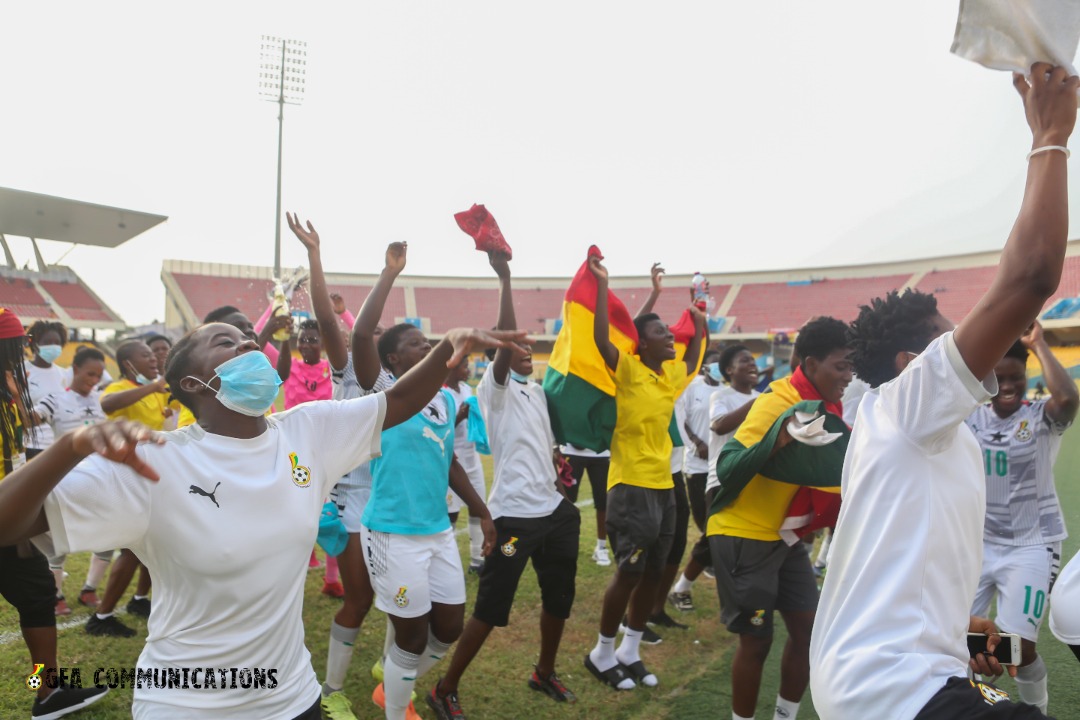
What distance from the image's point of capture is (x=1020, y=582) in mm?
3846

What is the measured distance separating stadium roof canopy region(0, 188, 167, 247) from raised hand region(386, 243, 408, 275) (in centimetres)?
3834

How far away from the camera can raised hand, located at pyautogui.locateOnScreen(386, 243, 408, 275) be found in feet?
12.4

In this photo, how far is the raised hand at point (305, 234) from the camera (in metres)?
4.00

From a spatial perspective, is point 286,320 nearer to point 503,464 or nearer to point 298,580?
point 503,464

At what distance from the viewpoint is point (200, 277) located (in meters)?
49.5

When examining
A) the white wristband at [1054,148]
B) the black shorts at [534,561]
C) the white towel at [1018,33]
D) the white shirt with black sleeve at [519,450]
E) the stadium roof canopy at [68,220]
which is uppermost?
the stadium roof canopy at [68,220]

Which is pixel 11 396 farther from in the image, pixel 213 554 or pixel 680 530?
pixel 680 530

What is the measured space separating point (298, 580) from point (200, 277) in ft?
174

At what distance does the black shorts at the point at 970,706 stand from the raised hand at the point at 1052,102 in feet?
4.33

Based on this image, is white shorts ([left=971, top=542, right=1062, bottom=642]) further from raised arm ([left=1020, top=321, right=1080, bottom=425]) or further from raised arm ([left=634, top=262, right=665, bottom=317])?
raised arm ([left=634, top=262, right=665, bottom=317])

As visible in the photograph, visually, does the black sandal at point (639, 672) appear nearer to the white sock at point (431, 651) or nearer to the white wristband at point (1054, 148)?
the white sock at point (431, 651)

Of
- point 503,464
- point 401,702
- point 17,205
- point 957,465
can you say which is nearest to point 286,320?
point 503,464

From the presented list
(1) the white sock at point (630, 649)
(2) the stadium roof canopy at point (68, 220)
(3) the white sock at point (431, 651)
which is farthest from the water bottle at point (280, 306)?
(2) the stadium roof canopy at point (68, 220)

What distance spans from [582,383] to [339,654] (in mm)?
2334
